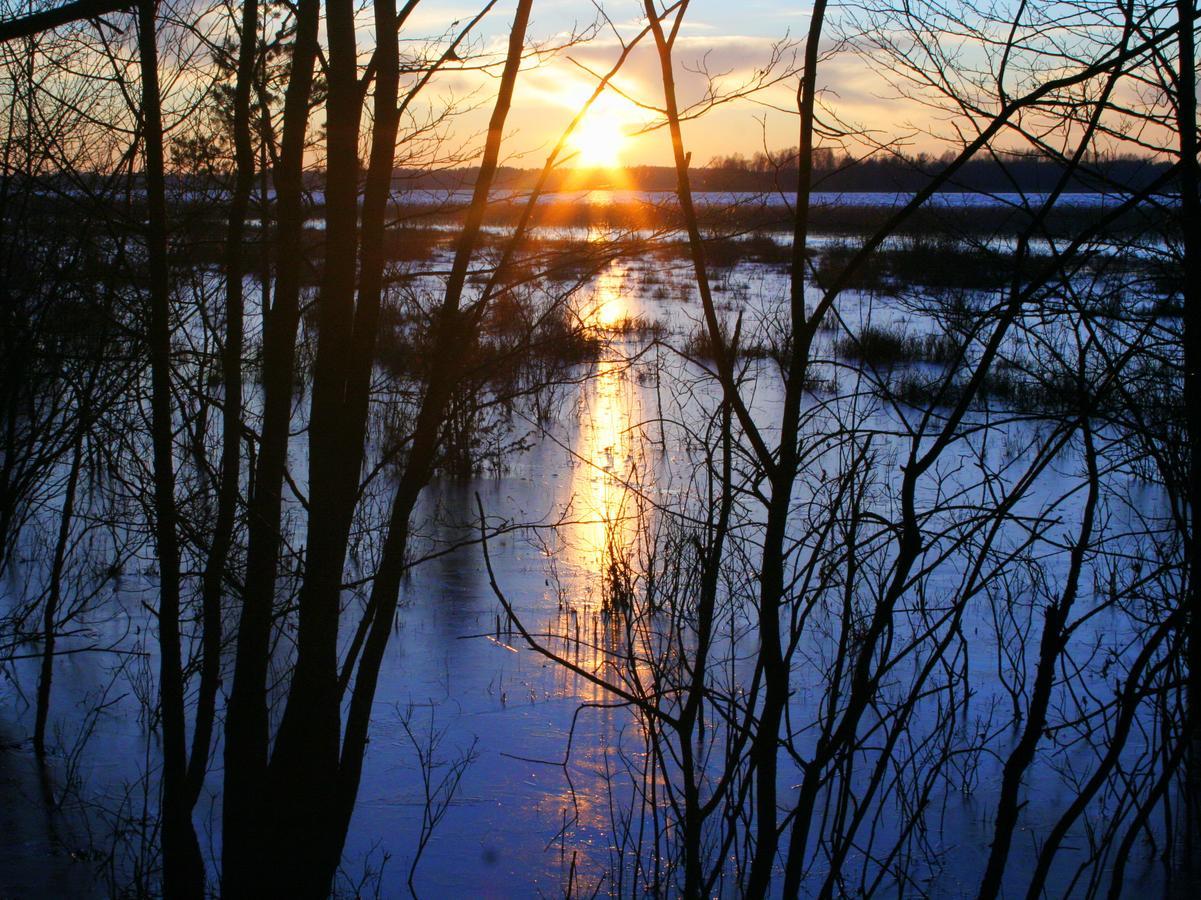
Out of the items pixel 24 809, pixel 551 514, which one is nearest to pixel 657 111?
pixel 24 809

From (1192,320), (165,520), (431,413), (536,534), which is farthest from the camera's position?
(536,534)

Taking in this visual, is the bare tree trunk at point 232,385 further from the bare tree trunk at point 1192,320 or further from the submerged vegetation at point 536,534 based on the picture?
the bare tree trunk at point 1192,320

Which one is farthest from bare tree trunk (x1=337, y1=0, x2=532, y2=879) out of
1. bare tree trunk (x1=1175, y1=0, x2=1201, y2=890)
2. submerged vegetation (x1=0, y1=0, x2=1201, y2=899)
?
bare tree trunk (x1=1175, y1=0, x2=1201, y2=890)

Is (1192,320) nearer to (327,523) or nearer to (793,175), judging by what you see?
(793,175)

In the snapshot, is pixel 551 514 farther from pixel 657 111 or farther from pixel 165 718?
pixel 657 111

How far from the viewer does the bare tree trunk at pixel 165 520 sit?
3.16 meters

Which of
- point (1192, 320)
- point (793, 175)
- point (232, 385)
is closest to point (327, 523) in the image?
point (232, 385)

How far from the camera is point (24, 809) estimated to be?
168 inches

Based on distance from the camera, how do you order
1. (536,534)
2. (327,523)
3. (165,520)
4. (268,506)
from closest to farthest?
(327,523), (165,520), (268,506), (536,534)

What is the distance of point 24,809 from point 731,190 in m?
3.52

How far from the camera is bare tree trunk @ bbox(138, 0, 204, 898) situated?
3.16m

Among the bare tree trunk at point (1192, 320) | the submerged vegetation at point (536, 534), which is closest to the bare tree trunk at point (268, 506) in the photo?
the submerged vegetation at point (536, 534)

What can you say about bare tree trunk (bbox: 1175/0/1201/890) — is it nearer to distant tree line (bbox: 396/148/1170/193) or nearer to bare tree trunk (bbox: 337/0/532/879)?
distant tree line (bbox: 396/148/1170/193)

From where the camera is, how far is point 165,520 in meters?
3.14
